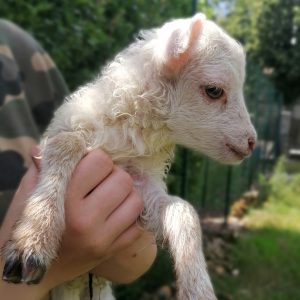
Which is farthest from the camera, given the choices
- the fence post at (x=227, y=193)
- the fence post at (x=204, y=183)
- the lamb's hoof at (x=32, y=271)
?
the fence post at (x=227, y=193)

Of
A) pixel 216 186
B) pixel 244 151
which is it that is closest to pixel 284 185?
pixel 216 186

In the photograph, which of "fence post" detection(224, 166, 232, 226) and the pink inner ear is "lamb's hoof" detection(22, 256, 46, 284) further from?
"fence post" detection(224, 166, 232, 226)

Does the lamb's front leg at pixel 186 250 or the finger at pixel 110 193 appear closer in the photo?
the lamb's front leg at pixel 186 250

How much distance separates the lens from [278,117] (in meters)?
13.6

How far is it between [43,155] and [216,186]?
5.75 meters

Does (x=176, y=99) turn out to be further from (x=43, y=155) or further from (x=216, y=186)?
(x=216, y=186)

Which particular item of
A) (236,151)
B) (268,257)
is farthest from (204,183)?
(236,151)

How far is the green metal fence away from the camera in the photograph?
489cm

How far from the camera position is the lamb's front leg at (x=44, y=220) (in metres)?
1.46

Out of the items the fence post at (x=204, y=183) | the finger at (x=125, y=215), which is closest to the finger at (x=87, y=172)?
the finger at (x=125, y=215)

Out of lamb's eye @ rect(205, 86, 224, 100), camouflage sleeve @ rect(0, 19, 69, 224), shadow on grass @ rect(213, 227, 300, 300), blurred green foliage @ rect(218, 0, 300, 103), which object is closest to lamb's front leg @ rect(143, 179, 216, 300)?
lamb's eye @ rect(205, 86, 224, 100)

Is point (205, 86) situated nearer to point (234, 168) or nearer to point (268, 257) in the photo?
point (268, 257)

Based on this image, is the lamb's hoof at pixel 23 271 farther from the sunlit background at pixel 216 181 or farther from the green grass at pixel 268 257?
the green grass at pixel 268 257

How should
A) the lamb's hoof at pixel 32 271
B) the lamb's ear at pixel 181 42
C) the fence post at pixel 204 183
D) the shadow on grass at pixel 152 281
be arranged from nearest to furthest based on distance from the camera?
the lamb's hoof at pixel 32 271
the lamb's ear at pixel 181 42
the shadow on grass at pixel 152 281
the fence post at pixel 204 183
